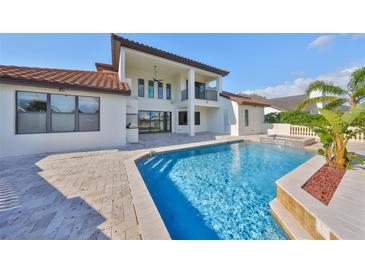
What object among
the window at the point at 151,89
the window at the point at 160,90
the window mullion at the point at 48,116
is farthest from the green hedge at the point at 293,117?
the window mullion at the point at 48,116

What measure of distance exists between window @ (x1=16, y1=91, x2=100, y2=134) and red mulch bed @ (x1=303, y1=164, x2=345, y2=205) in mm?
9265

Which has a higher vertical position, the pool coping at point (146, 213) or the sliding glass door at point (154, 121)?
the sliding glass door at point (154, 121)

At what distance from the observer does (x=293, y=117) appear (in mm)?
14672

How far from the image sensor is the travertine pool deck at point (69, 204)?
7.06 feet

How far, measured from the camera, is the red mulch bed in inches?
115

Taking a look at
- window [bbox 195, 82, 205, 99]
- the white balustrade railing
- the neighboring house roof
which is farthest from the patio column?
the neighboring house roof

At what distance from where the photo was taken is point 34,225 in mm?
2289

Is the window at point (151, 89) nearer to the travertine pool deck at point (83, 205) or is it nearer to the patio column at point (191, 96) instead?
the patio column at point (191, 96)

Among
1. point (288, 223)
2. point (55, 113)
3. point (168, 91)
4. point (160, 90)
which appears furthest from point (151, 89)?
point (288, 223)

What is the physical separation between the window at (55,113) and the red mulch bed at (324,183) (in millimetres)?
9265

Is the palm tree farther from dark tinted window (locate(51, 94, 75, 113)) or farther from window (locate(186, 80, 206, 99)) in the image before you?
dark tinted window (locate(51, 94, 75, 113))
